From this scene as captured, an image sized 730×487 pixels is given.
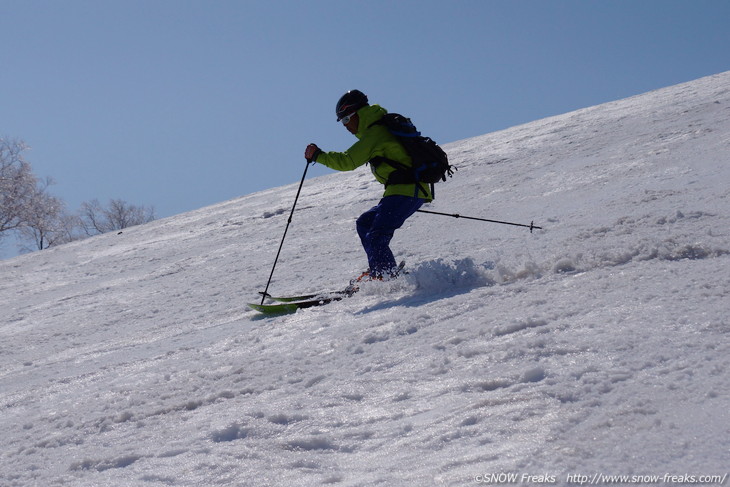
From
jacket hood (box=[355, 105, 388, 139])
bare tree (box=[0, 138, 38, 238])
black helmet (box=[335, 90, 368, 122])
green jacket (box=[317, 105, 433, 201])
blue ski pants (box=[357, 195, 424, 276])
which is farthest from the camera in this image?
bare tree (box=[0, 138, 38, 238])

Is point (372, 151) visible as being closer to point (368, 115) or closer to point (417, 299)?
point (368, 115)

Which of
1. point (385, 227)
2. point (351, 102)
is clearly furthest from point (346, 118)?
point (385, 227)

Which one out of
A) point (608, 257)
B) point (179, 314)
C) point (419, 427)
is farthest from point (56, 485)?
point (179, 314)

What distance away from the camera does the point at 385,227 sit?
636cm

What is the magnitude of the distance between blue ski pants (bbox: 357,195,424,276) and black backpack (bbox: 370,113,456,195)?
18 centimetres

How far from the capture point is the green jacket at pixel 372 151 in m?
6.00

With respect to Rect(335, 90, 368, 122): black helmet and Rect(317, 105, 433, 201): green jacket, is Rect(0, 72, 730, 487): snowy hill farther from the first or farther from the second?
Rect(335, 90, 368, 122): black helmet

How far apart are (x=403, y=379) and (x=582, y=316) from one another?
105 centimetres

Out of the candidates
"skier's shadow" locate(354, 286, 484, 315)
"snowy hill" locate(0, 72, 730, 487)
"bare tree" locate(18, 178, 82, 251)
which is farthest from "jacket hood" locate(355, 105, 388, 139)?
"bare tree" locate(18, 178, 82, 251)

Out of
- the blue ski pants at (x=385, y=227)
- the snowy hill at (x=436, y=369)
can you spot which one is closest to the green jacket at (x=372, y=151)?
the blue ski pants at (x=385, y=227)

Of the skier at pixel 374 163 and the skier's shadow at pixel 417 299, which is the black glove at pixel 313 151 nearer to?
the skier at pixel 374 163

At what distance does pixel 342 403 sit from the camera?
3.26 m

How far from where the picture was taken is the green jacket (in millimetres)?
5996

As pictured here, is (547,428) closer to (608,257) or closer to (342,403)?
(342,403)
